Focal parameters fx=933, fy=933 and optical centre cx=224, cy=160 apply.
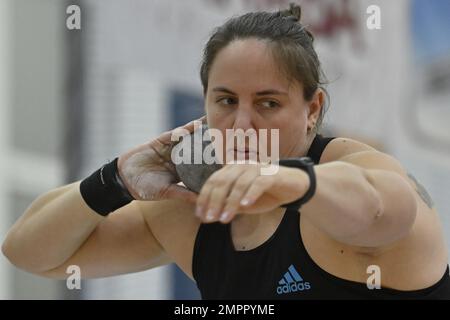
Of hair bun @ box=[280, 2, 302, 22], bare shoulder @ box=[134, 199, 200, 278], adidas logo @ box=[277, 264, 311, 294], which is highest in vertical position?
hair bun @ box=[280, 2, 302, 22]

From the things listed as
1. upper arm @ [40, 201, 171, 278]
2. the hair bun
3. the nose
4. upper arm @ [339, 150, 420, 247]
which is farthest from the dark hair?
upper arm @ [40, 201, 171, 278]

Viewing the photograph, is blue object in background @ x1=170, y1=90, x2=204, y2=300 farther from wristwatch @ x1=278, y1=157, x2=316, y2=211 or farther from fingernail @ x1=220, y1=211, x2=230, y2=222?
fingernail @ x1=220, y1=211, x2=230, y2=222

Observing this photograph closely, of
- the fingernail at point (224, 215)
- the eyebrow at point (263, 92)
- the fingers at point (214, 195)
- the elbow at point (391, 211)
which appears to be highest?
the eyebrow at point (263, 92)

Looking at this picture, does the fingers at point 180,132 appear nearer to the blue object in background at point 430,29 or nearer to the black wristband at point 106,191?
the black wristband at point 106,191

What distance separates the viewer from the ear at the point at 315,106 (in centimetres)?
206

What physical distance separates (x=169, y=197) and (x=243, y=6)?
2.86 m

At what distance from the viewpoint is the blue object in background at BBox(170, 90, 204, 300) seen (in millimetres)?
4141

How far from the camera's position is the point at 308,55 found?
2.04 metres

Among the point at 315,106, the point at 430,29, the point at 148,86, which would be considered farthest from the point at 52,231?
the point at 430,29

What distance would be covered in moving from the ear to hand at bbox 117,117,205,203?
0.80 ft

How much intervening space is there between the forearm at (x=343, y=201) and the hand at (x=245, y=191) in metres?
0.07

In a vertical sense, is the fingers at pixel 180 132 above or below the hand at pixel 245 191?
above

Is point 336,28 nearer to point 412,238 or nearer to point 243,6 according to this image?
point 243,6

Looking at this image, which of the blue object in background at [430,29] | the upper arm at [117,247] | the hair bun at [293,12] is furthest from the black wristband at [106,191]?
the blue object in background at [430,29]
